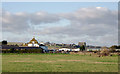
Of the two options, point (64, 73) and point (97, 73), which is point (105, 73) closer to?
point (97, 73)

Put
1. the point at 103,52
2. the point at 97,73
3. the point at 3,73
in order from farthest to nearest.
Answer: the point at 103,52 → the point at 97,73 → the point at 3,73

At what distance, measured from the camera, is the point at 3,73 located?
17.0 metres

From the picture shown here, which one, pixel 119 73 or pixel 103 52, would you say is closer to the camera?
pixel 119 73

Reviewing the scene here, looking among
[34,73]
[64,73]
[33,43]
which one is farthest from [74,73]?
[33,43]

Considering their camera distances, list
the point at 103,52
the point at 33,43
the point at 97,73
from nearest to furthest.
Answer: the point at 97,73 → the point at 103,52 → the point at 33,43

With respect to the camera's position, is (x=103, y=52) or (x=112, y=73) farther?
(x=103, y=52)

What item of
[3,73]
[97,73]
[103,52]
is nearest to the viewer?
[3,73]

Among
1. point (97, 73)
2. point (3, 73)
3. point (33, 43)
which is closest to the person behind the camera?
point (3, 73)

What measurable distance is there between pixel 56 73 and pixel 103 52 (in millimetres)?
52326

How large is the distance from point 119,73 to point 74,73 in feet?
13.0

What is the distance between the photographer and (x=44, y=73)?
17.5 metres

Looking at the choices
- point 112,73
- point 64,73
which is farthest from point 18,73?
point 112,73

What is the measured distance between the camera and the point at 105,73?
1816 cm

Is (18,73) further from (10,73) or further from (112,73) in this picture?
(112,73)
